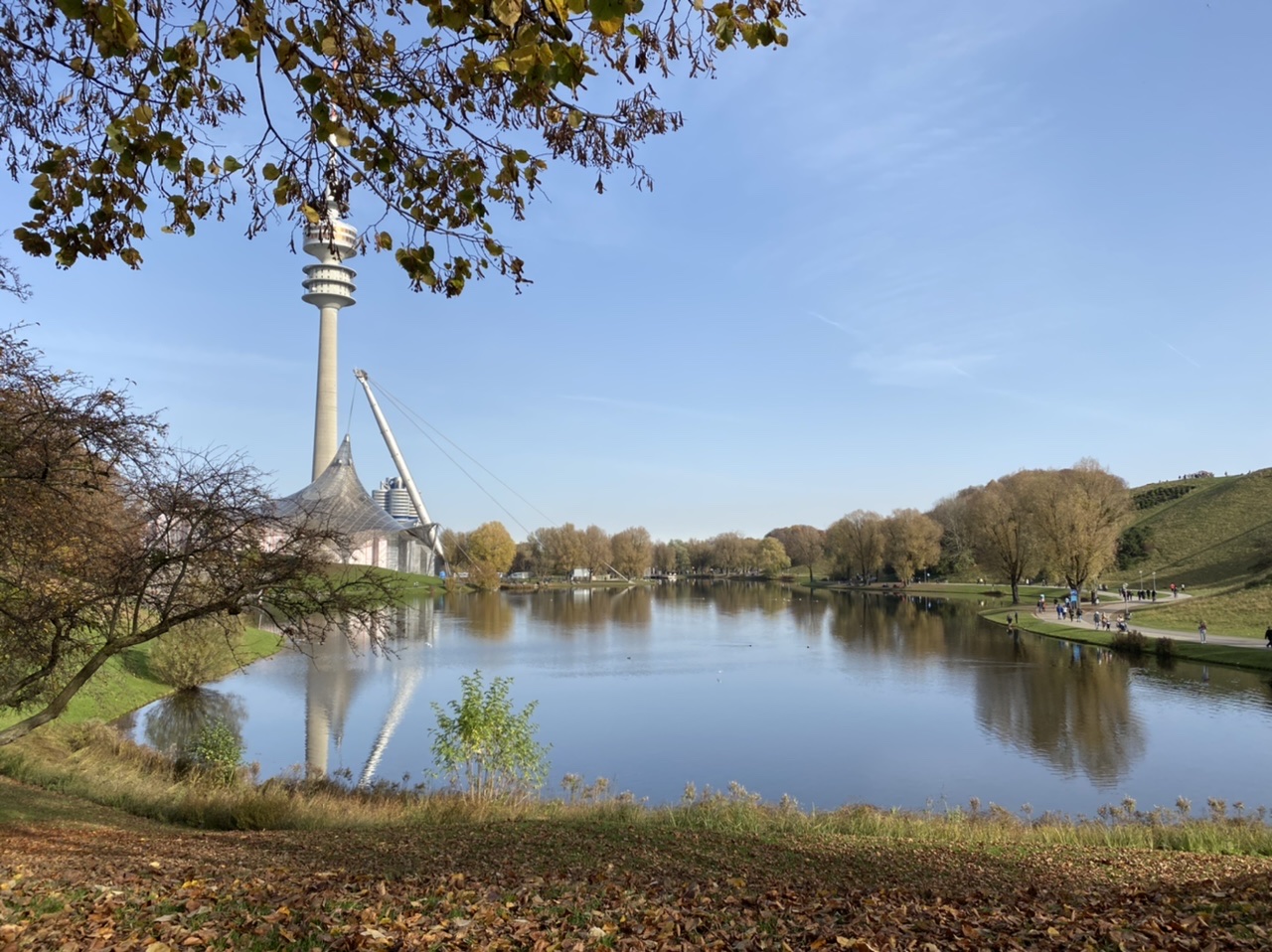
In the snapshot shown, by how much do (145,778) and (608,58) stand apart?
13.7 metres

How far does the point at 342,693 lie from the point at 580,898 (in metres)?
21.2

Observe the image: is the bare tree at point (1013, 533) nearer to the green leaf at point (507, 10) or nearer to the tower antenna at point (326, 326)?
the green leaf at point (507, 10)

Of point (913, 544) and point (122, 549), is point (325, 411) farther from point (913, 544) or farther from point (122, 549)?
point (122, 549)

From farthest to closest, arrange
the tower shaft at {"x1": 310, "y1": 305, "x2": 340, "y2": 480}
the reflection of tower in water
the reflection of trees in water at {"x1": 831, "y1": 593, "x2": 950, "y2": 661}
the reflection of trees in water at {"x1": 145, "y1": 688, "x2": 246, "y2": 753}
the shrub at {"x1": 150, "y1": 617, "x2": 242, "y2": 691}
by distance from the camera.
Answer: the tower shaft at {"x1": 310, "y1": 305, "x2": 340, "y2": 480}, the reflection of trees in water at {"x1": 831, "y1": 593, "x2": 950, "y2": 661}, the shrub at {"x1": 150, "y1": 617, "x2": 242, "y2": 691}, the reflection of trees in water at {"x1": 145, "y1": 688, "x2": 246, "y2": 753}, the reflection of tower in water

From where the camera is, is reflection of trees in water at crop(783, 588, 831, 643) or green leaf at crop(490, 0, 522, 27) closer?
green leaf at crop(490, 0, 522, 27)

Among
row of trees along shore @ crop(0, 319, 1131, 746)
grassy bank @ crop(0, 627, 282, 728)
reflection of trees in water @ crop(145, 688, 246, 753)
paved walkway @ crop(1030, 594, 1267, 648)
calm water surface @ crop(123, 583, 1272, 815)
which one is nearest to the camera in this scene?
row of trees along shore @ crop(0, 319, 1131, 746)

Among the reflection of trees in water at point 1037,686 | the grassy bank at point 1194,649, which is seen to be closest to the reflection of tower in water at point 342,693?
the reflection of trees in water at point 1037,686

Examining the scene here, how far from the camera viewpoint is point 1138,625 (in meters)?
35.9

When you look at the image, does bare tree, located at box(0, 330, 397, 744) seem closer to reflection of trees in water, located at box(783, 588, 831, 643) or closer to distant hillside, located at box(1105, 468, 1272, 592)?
reflection of trees in water, located at box(783, 588, 831, 643)

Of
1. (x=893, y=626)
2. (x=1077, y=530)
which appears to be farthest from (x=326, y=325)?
(x=1077, y=530)

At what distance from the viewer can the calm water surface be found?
48.9 ft

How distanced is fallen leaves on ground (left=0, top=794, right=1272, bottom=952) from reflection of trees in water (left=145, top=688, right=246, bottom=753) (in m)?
11.2

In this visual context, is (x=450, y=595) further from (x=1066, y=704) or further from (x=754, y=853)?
(x=754, y=853)

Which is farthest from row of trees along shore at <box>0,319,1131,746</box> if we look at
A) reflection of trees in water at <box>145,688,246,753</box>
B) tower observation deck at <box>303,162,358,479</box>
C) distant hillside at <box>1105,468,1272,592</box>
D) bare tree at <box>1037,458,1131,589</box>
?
tower observation deck at <box>303,162,358,479</box>
